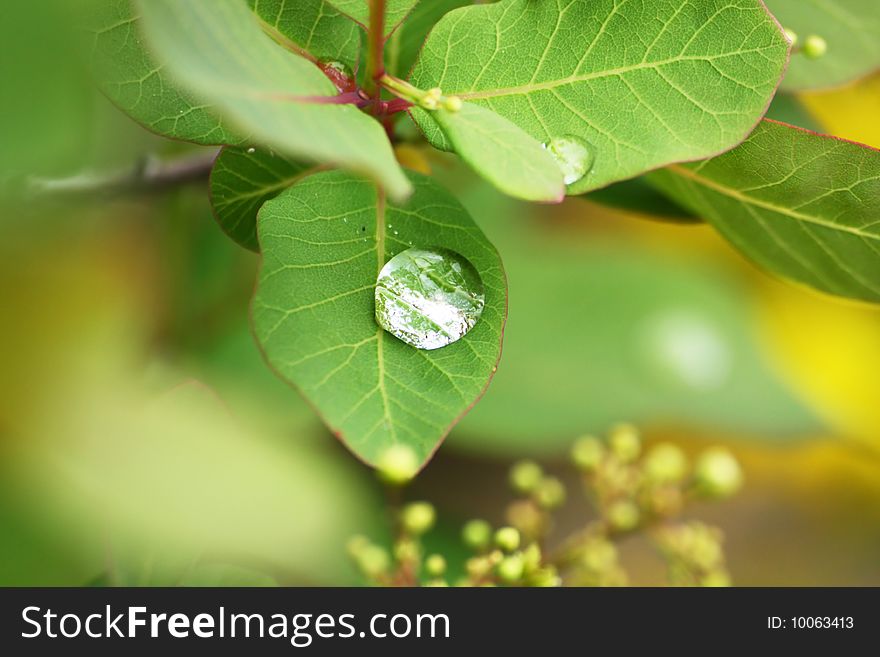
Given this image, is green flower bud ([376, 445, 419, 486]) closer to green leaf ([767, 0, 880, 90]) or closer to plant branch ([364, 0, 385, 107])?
plant branch ([364, 0, 385, 107])

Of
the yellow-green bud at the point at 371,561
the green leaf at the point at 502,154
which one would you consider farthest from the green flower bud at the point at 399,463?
the yellow-green bud at the point at 371,561

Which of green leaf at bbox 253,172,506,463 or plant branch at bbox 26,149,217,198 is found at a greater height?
plant branch at bbox 26,149,217,198

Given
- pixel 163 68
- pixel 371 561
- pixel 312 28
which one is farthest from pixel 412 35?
pixel 371 561

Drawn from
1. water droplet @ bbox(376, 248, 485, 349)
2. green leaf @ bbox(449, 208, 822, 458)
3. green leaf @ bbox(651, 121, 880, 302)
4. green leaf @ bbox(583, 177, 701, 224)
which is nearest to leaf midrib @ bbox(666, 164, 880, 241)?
green leaf @ bbox(651, 121, 880, 302)

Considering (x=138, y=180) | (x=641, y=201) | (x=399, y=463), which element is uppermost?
(x=138, y=180)

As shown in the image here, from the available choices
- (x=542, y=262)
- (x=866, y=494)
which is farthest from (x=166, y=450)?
(x=866, y=494)

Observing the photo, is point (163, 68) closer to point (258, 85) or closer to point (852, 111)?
point (258, 85)

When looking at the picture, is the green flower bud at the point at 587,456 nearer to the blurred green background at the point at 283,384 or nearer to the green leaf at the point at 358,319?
the blurred green background at the point at 283,384
